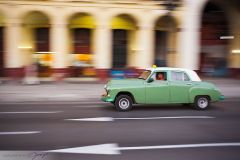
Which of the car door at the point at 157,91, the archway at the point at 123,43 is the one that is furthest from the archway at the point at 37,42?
the car door at the point at 157,91

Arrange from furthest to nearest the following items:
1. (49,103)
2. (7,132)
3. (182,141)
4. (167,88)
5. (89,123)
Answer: (49,103) < (167,88) < (89,123) < (7,132) < (182,141)

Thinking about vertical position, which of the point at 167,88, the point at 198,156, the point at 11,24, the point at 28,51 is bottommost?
the point at 198,156

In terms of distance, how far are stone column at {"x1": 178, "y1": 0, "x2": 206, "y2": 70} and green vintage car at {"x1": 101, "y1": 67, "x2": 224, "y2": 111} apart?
1059cm

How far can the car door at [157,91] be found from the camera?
43.8 ft

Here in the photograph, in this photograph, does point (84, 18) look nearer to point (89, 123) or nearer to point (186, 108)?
point (186, 108)

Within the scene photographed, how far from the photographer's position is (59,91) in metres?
19.1

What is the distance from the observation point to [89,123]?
11.0 meters

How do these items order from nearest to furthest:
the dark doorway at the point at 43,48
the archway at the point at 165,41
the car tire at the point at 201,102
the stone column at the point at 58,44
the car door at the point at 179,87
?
the car door at the point at 179,87 → the car tire at the point at 201,102 → the stone column at the point at 58,44 → the dark doorway at the point at 43,48 → the archway at the point at 165,41

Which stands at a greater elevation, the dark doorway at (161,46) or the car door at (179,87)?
the dark doorway at (161,46)

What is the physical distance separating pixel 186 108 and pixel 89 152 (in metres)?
7.15

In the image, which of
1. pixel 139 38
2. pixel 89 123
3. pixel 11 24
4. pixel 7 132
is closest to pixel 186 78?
pixel 89 123

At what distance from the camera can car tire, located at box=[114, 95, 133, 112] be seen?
13344 millimetres

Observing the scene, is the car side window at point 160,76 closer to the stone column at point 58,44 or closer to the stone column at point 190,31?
Answer: the stone column at point 58,44

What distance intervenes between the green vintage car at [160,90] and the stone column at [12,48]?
34.5 ft
